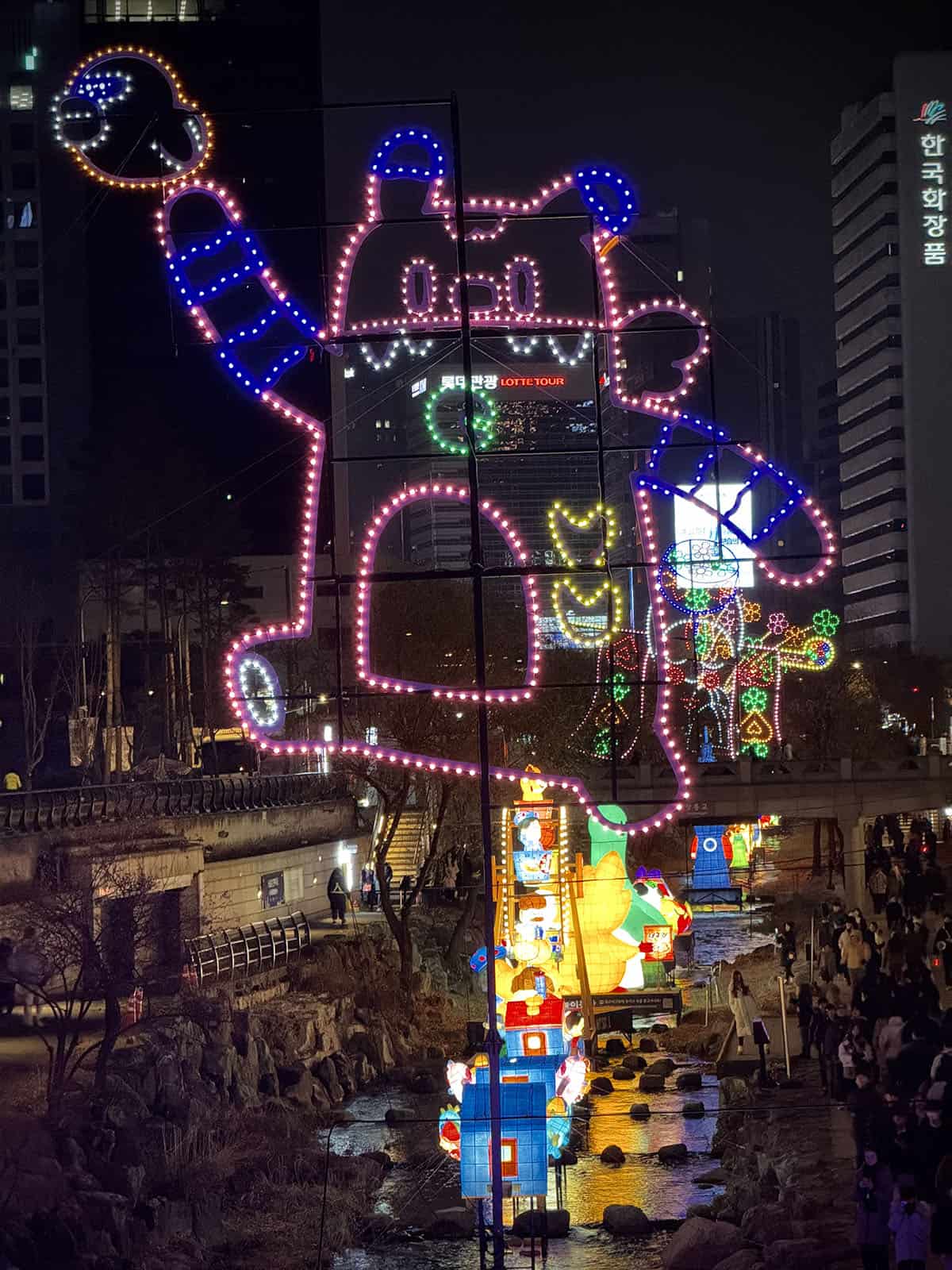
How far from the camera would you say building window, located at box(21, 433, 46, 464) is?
3391 inches

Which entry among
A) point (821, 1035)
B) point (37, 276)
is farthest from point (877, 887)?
point (37, 276)

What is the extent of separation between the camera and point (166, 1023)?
26.7 m

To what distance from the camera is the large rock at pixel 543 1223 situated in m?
18.2

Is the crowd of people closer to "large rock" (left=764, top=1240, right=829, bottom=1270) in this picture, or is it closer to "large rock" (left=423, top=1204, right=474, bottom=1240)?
"large rock" (left=764, top=1240, right=829, bottom=1270)

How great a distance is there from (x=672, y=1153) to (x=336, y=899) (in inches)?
799

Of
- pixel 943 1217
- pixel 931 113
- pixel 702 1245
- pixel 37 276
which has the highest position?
pixel 931 113

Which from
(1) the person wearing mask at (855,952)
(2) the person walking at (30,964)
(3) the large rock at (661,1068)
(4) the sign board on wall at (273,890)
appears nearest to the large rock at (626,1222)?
(1) the person wearing mask at (855,952)

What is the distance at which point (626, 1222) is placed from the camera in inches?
842

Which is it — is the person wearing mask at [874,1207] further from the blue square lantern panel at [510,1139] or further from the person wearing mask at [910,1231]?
the blue square lantern panel at [510,1139]

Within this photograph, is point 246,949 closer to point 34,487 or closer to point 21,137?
point 34,487

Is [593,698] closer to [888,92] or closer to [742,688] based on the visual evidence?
[742,688]

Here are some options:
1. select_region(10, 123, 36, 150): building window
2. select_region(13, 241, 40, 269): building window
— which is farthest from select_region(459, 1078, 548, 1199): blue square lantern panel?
select_region(10, 123, 36, 150): building window

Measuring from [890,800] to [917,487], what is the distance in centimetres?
Answer: 9477

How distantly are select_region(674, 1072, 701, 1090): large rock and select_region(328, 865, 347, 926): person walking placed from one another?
15452 mm
